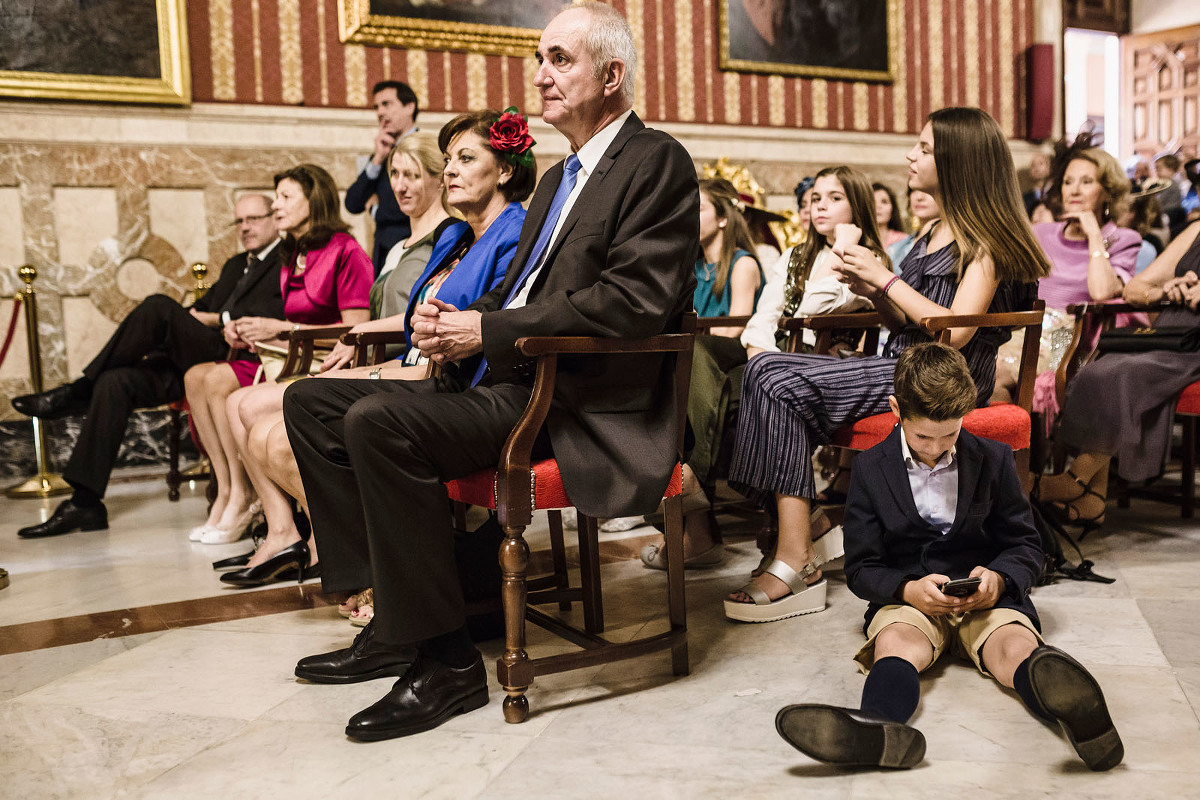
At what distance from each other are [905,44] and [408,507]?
6.95m

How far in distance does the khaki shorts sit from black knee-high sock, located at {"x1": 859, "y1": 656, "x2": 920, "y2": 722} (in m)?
0.20

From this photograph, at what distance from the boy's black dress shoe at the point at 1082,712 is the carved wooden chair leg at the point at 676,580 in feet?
2.54

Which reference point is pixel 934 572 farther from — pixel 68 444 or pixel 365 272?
pixel 68 444

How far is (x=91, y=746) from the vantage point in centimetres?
197

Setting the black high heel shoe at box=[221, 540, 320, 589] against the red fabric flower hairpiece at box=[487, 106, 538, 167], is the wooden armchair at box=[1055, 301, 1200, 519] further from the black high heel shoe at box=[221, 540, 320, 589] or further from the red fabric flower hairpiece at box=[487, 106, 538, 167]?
the black high heel shoe at box=[221, 540, 320, 589]

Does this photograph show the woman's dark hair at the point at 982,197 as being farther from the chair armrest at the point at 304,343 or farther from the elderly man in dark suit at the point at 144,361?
the elderly man in dark suit at the point at 144,361

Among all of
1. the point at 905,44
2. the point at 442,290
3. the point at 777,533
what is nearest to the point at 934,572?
the point at 777,533

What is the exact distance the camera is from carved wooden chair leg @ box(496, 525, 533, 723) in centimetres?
202

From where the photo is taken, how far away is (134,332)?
4449 millimetres

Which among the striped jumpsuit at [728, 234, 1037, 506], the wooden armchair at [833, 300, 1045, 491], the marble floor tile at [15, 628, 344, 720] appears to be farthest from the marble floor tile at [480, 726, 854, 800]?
the wooden armchair at [833, 300, 1045, 491]

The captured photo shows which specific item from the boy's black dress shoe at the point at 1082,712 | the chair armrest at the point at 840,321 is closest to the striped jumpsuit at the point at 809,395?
the chair armrest at the point at 840,321

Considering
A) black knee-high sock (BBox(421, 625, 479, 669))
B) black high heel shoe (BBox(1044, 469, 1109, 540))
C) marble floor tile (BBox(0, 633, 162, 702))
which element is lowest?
marble floor tile (BBox(0, 633, 162, 702))

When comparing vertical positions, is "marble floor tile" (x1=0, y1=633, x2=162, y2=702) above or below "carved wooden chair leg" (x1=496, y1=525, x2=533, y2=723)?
below

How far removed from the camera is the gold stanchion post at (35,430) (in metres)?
5.13
